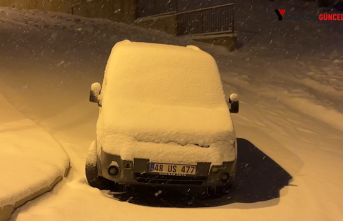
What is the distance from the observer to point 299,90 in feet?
39.7

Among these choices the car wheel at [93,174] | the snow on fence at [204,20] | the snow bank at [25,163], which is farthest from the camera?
the snow on fence at [204,20]

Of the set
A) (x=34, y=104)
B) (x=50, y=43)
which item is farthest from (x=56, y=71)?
(x=50, y=43)

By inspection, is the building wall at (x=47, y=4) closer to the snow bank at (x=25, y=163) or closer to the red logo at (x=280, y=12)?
the red logo at (x=280, y=12)

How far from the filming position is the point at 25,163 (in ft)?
14.6

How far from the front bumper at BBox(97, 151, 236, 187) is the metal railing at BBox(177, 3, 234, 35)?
47.4 ft

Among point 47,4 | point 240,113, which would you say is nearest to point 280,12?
point 47,4

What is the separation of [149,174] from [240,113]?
5483 millimetres

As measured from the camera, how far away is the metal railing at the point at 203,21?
1834cm

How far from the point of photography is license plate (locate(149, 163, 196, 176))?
13.7 ft

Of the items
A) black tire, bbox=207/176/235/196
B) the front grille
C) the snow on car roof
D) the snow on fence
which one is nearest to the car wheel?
the snow on car roof

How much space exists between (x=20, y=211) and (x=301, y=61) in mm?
14638

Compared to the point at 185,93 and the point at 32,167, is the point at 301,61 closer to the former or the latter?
the point at 185,93

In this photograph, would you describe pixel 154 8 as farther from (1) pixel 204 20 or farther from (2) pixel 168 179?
(2) pixel 168 179

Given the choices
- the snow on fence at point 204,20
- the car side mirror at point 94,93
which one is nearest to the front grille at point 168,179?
the car side mirror at point 94,93
